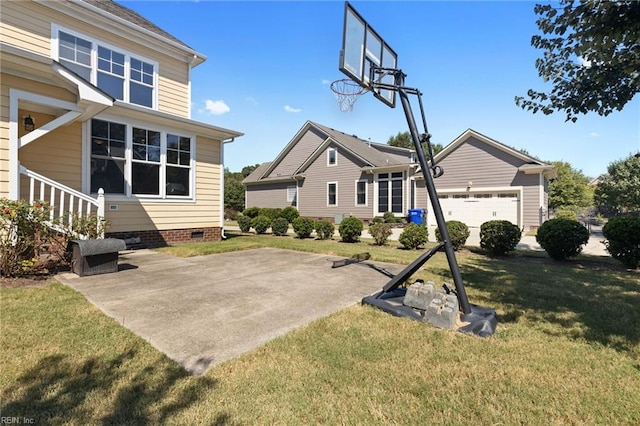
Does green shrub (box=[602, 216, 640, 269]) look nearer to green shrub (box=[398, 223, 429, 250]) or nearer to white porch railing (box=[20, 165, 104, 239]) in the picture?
green shrub (box=[398, 223, 429, 250])

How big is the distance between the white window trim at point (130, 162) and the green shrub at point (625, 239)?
11.0m

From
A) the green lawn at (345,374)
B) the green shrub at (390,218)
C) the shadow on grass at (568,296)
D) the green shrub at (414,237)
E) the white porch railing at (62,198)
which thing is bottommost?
the green lawn at (345,374)

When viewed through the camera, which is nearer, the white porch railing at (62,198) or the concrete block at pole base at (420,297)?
the concrete block at pole base at (420,297)

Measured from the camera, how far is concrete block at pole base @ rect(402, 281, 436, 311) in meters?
3.83

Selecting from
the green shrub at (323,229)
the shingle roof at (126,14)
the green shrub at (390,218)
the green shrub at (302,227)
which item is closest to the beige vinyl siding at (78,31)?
the shingle roof at (126,14)

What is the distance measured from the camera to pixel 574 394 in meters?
2.26

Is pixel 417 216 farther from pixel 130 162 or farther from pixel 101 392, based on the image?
pixel 101 392

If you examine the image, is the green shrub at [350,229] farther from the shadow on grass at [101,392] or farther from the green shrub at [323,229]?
the shadow on grass at [101,392]

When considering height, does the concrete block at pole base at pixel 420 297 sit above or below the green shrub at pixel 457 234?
below

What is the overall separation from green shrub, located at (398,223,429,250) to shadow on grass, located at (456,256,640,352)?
2319mm

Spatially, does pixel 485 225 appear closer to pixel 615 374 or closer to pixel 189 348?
pixel 615 374

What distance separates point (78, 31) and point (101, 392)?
33.4 ft

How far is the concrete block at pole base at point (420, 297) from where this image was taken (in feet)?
12.6

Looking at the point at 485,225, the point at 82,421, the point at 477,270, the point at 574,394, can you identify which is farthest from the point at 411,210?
the point at 82,421
